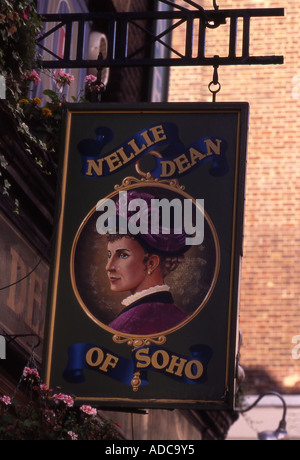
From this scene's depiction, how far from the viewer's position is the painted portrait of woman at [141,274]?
26.2ft

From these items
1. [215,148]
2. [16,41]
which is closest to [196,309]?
[215,148]

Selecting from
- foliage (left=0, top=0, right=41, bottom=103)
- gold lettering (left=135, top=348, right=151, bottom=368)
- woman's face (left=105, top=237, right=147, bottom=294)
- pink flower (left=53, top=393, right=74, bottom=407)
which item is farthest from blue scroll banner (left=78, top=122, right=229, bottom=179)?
pink flower (left=53, top=393, right=74, bottom=407)

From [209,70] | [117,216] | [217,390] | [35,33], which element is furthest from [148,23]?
[217,390]

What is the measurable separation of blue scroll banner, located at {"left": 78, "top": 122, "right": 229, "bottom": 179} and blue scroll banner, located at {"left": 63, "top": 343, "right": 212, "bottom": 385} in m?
1.43

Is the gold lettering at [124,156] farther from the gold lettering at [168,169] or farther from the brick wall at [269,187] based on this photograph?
the brick wall at [269,187]

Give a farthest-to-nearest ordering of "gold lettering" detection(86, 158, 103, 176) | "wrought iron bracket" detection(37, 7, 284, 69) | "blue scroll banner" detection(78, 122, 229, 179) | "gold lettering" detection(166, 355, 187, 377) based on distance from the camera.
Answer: "wrought iron bracket" detection(37, 7, 284, 69), "gold lettering" detection(86, 158, 103, 176), "blue scroll banner" detection(78, 122, 229, 179), "gold lettering" detection(166, 355, 187, 377)

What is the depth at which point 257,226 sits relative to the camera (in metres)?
21.2

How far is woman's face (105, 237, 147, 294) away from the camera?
27.0 feet

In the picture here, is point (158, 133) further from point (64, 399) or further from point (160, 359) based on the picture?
point (64, 399)

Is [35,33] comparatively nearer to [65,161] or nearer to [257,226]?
[65,161]

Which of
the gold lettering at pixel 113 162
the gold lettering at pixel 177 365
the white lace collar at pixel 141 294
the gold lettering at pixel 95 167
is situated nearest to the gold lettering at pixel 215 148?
the gold lettering at pixel 113 162

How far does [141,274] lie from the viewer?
823cm

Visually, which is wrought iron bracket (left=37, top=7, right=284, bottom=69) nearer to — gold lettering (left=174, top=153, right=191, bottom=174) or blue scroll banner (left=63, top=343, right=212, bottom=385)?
gold lettering (left=174, top=153, right=191, bottom=174)

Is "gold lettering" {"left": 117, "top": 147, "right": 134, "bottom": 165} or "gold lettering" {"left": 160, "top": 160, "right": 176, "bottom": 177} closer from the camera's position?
"gold lettering" {"left": 160, "top": 160, "right": 176, "bottom": 177}
